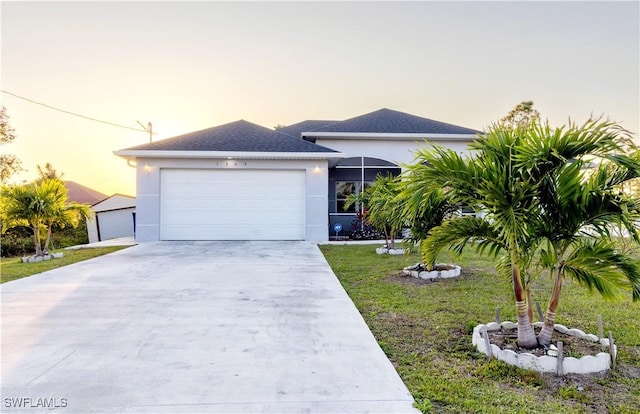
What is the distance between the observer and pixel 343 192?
15.8m

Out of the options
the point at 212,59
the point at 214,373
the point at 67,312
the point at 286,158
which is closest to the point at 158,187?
the point at 286,158

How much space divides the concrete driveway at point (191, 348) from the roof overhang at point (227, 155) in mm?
6416

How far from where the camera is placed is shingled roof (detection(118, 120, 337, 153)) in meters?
12.6

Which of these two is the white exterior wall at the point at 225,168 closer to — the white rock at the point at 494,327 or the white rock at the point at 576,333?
the white rock at the point at 494,327

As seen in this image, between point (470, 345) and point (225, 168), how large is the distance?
1091cm

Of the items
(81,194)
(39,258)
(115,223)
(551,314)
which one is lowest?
(39,258)

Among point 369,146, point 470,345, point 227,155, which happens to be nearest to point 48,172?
point 227,155

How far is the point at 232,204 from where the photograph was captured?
42.4ft

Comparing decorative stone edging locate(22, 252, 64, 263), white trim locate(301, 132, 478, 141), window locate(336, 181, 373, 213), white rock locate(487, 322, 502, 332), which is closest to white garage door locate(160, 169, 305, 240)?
white trim locate(301, 132, 478, 141)

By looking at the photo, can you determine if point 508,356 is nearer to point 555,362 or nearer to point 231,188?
point 555,362

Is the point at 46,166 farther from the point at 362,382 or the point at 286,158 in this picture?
the point at 362,382

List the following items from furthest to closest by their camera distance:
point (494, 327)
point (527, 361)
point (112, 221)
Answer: point (112, 221)
point (494, 327)
point (527, 361)

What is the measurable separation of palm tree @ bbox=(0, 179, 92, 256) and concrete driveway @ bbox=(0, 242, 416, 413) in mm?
3910

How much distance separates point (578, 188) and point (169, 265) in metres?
7.79
